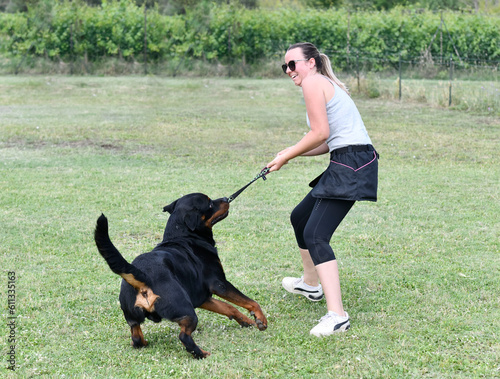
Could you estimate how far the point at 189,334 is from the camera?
3621 mm

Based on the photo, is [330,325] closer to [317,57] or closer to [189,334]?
[189,334]

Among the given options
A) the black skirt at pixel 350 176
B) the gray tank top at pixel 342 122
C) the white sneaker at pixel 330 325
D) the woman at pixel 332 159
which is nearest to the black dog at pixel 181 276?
the white sneaker at pixel 330 325

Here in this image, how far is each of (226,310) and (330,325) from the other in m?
0.70

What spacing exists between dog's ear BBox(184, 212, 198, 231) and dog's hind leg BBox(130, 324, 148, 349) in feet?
2.44

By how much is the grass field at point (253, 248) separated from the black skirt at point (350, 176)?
922 millimetres

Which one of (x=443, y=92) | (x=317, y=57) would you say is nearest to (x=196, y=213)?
(x=317, y=57)

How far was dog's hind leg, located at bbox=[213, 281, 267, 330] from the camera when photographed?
4066mm

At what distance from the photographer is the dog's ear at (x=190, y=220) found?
416 cm

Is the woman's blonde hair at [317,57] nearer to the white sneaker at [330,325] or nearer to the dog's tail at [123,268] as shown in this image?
the white sneaker at [330,325]

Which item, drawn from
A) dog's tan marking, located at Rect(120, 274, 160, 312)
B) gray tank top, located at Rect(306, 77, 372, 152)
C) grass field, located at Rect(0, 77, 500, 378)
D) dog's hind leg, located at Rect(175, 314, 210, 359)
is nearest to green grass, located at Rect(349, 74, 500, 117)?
grass field, located at Rect(0, 77, 500, 378)

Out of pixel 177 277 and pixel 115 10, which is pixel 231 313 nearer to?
pixel 177 277

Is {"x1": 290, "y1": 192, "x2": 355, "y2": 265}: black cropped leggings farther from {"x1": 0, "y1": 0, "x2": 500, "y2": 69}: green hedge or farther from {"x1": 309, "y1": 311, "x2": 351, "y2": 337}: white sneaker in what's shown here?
{"x1": 0, "y1": 0, "x2": 500, "y2": 69}: green hedge

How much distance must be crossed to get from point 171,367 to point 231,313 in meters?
0.68

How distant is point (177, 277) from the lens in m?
3.75
